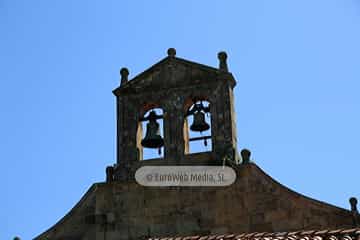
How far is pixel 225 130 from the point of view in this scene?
17750mm

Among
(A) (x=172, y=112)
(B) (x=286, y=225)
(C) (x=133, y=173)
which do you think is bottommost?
(B) (x=286, y=225)

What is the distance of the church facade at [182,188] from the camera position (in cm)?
1697

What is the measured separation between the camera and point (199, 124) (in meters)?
18.2

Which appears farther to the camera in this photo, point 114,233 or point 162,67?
point 162,67

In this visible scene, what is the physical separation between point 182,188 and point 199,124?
4.80ft

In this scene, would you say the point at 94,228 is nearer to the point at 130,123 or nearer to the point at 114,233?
the point at 114,233

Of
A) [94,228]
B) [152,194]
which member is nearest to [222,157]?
[152,194]

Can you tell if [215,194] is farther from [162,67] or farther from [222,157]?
[162,67]

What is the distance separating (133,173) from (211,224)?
6.39 feet

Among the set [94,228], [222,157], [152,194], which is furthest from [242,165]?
[94,228]

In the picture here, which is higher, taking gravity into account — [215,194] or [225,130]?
[225,130]

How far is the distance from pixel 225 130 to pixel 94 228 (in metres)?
3.23

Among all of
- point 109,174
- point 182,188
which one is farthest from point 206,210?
point 109,174

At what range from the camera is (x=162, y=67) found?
737 inches
